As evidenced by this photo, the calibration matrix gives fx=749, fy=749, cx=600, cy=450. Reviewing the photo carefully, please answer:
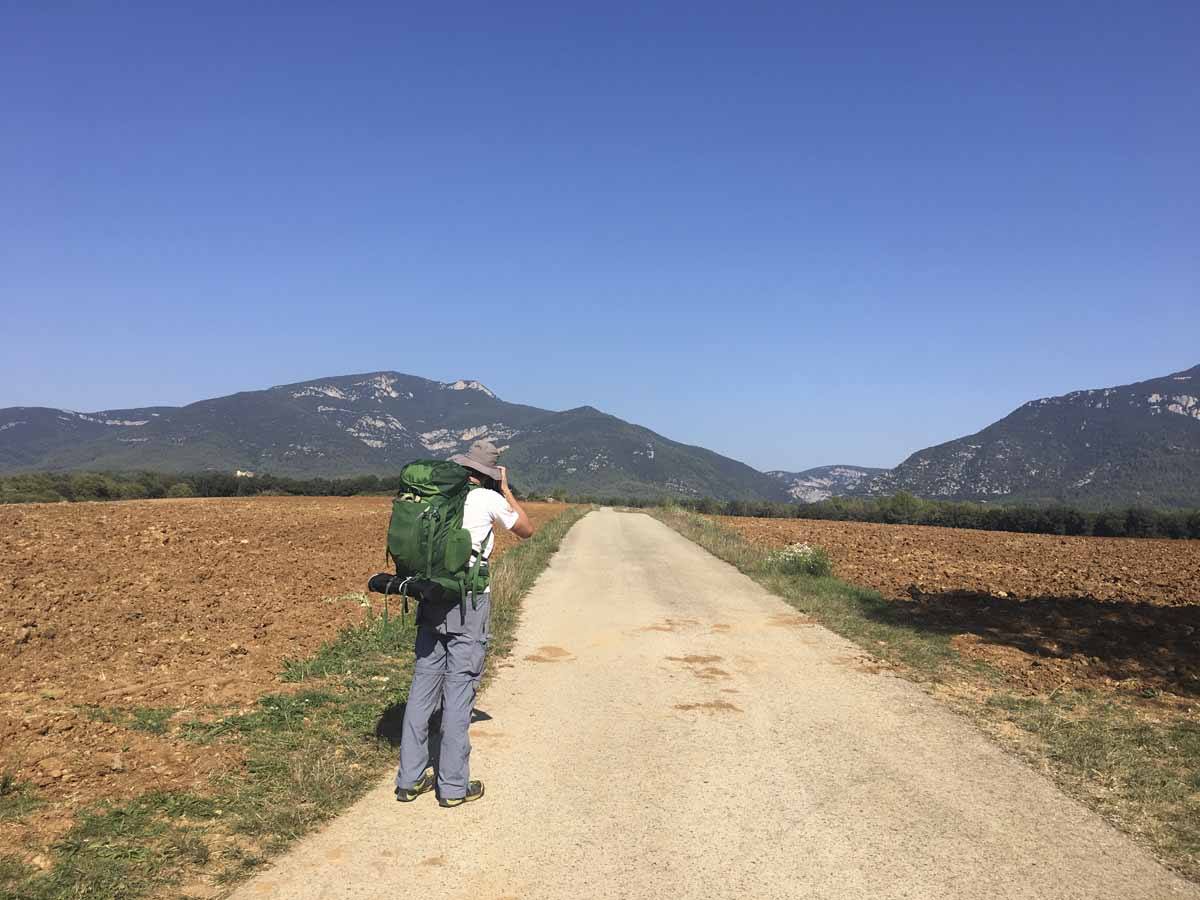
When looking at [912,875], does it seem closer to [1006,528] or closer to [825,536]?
[825,536]

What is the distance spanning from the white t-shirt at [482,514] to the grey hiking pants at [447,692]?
442 mm

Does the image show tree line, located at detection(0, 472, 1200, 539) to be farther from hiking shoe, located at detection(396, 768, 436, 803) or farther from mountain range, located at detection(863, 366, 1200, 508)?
mountain range, located at detection(863, 366, 1200, 508)

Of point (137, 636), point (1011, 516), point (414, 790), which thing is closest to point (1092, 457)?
point (1011, 516)

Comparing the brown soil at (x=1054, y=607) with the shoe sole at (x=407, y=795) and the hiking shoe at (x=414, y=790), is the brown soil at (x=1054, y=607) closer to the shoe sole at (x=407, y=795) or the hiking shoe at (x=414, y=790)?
the hiking shoe at (x=414, y=790)

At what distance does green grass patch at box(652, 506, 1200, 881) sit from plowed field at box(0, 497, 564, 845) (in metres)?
6.19

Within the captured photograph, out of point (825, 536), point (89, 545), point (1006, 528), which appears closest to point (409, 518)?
point (89, 545)

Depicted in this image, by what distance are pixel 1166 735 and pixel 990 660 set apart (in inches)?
118

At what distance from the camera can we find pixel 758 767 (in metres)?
5.58

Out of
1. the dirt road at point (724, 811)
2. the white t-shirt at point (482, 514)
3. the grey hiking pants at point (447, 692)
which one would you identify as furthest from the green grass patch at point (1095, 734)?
the white t-shirt at point (482, 514)

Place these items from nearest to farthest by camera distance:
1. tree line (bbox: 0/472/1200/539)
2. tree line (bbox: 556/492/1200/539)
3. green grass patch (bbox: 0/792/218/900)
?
green grass patch (bbox: 0/792/218/900) < tree line (bbox: 0/472/1200/539) < tree line (bbox: 556/492/1200/539)

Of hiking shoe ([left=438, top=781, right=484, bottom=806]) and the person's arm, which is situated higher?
the person's arm

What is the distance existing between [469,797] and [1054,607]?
13.7 meters

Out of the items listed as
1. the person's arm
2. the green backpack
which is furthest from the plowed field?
the person's arm

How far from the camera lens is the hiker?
4961 mm
